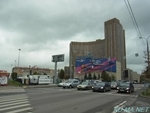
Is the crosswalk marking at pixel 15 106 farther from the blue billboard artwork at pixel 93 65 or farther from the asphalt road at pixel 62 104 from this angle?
the blue billboard artwork at pixel 93 65

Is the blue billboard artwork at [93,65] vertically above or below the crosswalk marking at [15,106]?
above

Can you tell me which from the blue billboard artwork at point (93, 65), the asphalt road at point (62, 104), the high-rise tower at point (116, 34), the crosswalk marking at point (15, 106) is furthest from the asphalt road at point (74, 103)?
the blue billboard artwork at point (93, 65)

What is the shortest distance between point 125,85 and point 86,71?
3844 inches

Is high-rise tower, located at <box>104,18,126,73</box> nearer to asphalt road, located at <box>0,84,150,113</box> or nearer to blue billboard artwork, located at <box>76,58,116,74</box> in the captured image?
asphalt road, located at <box>0,84,150,113</box>

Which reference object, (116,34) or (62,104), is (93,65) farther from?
(62,104)

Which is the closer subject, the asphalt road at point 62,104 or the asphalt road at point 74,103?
the asphalt road at point 62,104

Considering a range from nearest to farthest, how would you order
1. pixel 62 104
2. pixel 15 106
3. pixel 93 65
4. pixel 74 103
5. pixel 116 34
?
pixel 15 106 < pixel 62 104 < pixel 74 103 < pixel 116 34 < pixel 93 65

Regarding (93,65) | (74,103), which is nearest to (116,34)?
(74,103)

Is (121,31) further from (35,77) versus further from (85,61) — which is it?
(85,61)

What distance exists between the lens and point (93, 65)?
127125 millimetres

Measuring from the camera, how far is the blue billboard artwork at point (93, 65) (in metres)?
120

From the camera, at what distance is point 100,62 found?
126m

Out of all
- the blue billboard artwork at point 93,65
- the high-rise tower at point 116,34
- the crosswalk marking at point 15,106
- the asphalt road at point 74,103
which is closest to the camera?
the crosswalk marking at point 15,106

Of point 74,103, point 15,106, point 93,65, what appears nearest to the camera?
point 15,106
